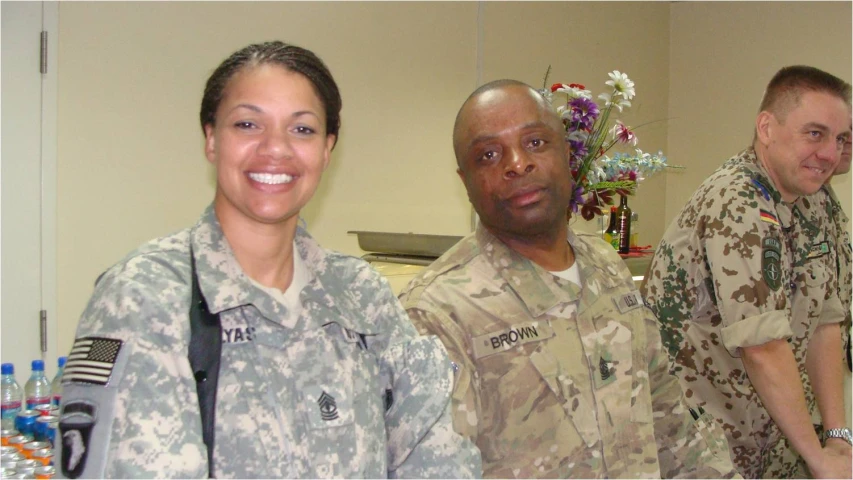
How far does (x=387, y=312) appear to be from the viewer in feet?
3.65

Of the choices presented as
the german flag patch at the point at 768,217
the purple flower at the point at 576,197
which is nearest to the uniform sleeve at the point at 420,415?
the purple flower at the point at 576,197

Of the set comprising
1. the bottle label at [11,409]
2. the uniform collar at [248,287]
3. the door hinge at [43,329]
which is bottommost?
the bottle label at [11,409]

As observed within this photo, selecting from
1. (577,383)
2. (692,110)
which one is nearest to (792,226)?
(577,383)

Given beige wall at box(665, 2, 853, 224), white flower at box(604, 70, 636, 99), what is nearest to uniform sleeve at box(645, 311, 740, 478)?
white flower at box(604, 70, 636, 99)

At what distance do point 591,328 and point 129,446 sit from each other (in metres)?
0.92

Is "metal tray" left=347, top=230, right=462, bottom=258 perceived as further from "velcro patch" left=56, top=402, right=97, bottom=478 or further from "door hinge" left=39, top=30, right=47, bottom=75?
"velcro patch" left=56, top=402, right=97, bottom=478

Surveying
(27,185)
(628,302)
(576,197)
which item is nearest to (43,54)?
(27,185)

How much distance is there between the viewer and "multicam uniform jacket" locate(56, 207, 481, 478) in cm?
82

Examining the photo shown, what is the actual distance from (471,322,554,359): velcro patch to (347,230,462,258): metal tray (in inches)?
41.8

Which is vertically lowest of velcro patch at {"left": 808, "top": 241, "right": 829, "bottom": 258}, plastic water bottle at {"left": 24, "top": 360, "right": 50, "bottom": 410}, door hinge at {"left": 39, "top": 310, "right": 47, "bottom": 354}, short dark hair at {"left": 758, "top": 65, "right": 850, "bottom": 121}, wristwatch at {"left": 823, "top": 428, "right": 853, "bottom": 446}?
wristwatch at {"left": 823, "top": 428, "right": 853, "bottom": 446}

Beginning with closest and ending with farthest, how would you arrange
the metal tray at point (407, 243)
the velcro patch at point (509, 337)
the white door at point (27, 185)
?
the velcro patch at point (509, 337) → the white door at point (27, 185) → the metal tray at point (407, 243)

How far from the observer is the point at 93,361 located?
2.72 feet

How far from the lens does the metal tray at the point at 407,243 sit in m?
2.51

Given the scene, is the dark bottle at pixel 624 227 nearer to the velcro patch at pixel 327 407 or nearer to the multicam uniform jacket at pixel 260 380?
the multicam uniform jacket at pixel 260 380
